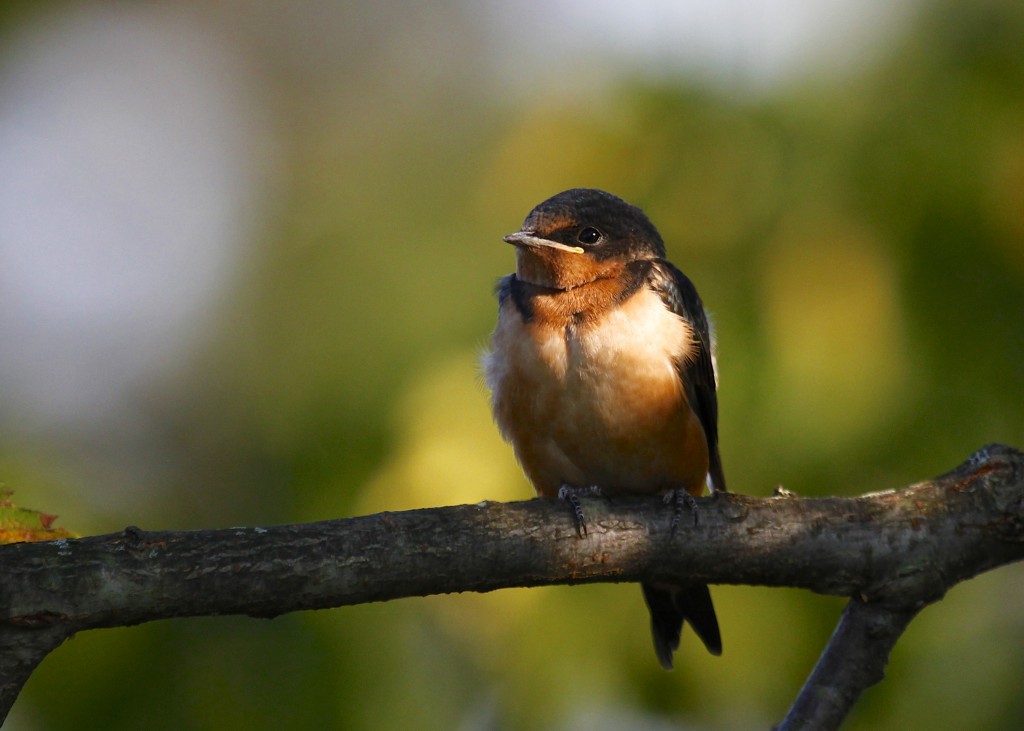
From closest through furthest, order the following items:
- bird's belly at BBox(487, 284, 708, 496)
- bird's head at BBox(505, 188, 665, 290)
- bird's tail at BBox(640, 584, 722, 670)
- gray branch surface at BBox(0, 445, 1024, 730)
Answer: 1. gray branch surface at BBox(0, 445, 1024, 730)
2. bird's belly at BBox(487, 284, 708, 496)
3. bird's tail at BBox(640, 584, 722, 670)
4. bird's head at BBox(505, 188, 665, 290)

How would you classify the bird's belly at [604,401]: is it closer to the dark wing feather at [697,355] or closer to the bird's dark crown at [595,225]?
the dark wing feather at [697,355]

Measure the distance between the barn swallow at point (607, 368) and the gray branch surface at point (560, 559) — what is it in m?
0.92

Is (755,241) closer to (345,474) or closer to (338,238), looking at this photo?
(345,474)

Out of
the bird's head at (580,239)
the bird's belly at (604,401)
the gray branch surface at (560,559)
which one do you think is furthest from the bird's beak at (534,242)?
the gray branch surface at (560,559)

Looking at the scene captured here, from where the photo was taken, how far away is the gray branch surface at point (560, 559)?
3.56 m

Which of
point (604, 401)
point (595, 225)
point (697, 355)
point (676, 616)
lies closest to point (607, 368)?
point (604, 401)

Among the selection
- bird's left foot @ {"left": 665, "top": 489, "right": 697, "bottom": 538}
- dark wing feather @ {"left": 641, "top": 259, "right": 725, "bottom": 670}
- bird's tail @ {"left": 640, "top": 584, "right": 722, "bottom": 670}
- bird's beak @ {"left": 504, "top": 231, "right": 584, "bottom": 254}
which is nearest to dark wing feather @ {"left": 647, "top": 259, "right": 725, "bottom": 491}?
dark wing feather @ {"left": 641, "top": 259, "right": 725, "bottom": 670}

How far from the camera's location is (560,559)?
432 cm

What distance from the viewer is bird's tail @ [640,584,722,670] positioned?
585 centimetres

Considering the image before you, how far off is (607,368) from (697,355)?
0.70 m

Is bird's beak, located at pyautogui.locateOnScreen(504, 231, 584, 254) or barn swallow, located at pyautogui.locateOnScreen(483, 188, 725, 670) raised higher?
bird's beak, located at pyautogui.locateOnScreen(504, 231, 584, 254)

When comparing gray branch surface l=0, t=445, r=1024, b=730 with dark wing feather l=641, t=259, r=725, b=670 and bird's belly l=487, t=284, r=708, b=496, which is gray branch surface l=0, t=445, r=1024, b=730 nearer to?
bird's belly l=487, t=284, r=708, b=496

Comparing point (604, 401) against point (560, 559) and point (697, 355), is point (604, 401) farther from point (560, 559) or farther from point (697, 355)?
point (560, 559)

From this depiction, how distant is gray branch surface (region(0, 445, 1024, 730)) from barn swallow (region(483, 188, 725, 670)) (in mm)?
915
